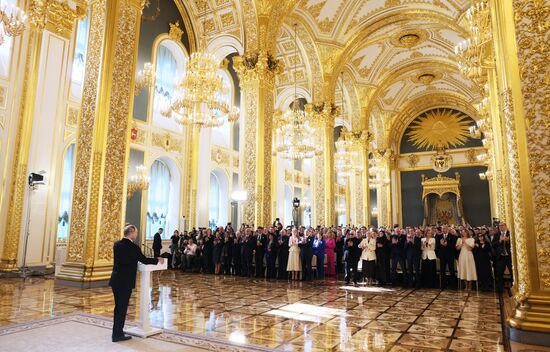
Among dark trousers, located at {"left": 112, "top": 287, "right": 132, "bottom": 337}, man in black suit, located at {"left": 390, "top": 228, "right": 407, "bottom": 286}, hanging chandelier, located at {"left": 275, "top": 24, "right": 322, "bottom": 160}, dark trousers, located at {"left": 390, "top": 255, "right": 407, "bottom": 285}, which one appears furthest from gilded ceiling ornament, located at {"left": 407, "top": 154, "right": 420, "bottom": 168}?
dark trousers, located at {"left": 112, "top": 287, "right": 132, "bottom": 337}

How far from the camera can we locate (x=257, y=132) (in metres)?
12.6

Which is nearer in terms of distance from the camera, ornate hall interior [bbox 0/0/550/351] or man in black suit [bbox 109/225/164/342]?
man in black suit [bbox 109/225/164/342]

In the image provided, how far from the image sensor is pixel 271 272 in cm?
1098

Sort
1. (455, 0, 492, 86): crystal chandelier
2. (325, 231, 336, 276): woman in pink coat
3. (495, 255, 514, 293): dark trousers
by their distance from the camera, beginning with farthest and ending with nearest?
(325, 231, 336, 276): woman in pink coat → (495, 255, 514, 293): dark trousers → (455, 0, 492, 86): crystal chandelier

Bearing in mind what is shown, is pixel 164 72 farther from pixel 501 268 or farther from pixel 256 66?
pixel 501 268

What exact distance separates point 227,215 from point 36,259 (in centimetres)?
880

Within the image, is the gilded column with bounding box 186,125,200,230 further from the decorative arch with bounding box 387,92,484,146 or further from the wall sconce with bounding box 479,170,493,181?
the decorative arch with bounding box 387,92,484,146

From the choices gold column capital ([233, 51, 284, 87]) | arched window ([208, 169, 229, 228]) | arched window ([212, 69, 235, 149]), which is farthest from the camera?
arched window ([208, 169, 229, 228])

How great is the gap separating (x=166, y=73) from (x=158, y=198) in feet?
16.9

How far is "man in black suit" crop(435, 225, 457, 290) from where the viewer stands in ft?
31.1

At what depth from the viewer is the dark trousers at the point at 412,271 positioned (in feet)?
31.4

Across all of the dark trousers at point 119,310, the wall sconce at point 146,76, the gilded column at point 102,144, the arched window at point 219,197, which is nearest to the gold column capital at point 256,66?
the wall sconce at point 146,76

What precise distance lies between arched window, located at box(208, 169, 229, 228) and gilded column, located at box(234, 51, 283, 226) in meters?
5.60

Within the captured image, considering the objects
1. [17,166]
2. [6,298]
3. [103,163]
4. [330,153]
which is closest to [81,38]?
[17,166]
